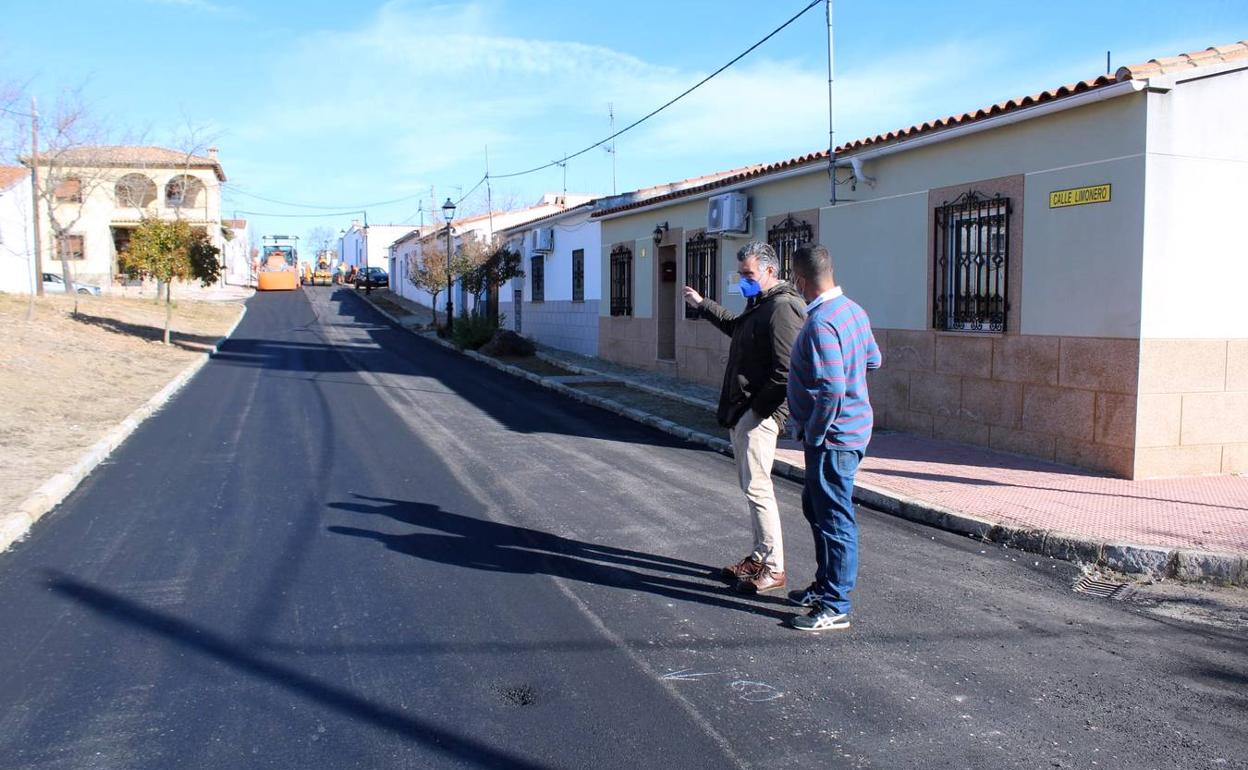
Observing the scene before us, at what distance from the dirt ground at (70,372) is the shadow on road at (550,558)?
302 centimetres

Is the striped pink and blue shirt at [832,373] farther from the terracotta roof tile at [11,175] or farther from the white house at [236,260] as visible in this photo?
the white house at [236,260]

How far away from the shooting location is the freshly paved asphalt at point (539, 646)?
3.49 metres

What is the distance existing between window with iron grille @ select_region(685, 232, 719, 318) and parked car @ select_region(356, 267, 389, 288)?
43.1 metres

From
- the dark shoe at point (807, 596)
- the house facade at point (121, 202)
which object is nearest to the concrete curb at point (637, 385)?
the dark shoe at point (807, 596)

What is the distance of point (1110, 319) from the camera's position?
820 centimetres

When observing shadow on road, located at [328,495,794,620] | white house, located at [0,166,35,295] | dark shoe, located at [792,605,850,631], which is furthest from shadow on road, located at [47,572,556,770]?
white house, located at [0,166,35,295]

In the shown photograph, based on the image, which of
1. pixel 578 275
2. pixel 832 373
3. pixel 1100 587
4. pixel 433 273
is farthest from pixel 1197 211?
pixel 433 273

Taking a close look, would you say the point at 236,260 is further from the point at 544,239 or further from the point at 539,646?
the point at 539,646

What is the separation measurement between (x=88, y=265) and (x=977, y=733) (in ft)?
177

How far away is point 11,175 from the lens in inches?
1400

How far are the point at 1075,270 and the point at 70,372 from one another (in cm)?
1400

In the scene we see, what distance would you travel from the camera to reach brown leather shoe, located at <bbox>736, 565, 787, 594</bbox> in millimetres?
5137

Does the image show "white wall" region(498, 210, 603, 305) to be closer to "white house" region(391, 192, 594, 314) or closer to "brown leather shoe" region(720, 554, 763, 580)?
"white house" region(391, 192, 594, 314)

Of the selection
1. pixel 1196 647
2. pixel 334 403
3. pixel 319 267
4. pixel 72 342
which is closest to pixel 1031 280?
pixel 1196 647
